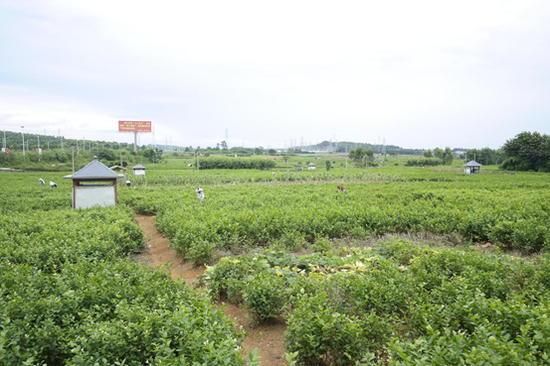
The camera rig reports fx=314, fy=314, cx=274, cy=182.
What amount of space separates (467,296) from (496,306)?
0.31 meters

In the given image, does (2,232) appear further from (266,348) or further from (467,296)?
(467,296)

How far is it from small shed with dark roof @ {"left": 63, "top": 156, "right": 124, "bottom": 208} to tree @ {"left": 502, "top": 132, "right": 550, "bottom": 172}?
55665mm

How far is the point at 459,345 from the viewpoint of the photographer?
2.92m

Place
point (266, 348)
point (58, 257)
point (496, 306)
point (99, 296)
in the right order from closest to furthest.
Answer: point (496, 306) → point (99, 296) → point (266, 348) → point (58, 257)

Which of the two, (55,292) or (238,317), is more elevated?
(55,292)

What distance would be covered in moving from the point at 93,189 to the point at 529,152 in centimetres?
5764

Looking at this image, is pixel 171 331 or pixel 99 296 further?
pixel 99 296

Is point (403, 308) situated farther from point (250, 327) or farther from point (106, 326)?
point (106, 326)

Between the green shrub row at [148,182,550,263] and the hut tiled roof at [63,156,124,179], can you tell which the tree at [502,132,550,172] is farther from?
the hut tiled roof at [63,156,124,179]

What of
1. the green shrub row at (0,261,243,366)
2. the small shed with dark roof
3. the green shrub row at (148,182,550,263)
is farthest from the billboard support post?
the green shrub row at (0,261,243,366)

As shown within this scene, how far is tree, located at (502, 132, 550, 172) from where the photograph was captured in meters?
46.2

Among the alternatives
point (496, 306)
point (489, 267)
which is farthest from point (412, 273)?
point (496, 306)

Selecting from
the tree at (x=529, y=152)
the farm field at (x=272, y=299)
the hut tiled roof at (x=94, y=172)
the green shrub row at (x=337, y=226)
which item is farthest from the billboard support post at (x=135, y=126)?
the farm field at (x=272, y=299)

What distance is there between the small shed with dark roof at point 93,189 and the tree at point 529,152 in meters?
55.7
